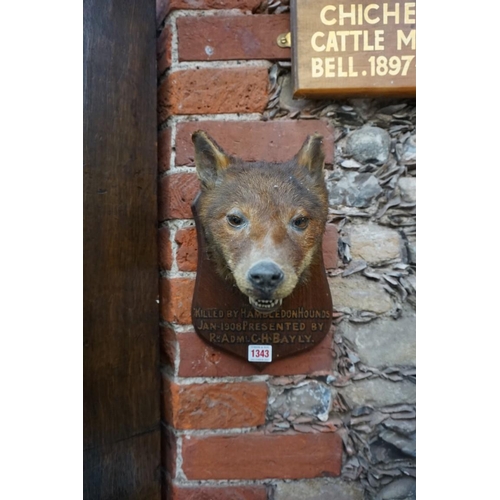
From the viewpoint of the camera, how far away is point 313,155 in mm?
875

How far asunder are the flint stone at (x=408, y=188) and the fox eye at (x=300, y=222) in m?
0.25

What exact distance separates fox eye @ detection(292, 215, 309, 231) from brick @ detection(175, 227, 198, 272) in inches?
9.0

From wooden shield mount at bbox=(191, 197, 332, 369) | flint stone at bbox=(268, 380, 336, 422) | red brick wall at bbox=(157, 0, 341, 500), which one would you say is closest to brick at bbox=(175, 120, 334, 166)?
red brick wall at bbox=(157, 0, 341, 500)

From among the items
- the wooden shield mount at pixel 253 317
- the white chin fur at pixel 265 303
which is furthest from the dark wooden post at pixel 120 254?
the white chin fur at pixel 265 303

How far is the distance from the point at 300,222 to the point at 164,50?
0.49m

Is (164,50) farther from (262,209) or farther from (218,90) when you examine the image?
(262,209)

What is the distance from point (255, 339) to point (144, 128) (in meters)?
0.52

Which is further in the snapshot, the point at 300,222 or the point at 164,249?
the point at 164,249

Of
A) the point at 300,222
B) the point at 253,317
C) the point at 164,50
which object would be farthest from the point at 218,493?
the point at 164,50

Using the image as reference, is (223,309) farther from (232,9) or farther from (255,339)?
(232,9)

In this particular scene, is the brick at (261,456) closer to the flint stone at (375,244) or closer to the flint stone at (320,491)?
the flint stone at (320,491)

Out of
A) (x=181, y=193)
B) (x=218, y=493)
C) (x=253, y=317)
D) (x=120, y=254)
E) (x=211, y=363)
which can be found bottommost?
(x=218, y=493)

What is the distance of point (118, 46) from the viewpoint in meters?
0.93

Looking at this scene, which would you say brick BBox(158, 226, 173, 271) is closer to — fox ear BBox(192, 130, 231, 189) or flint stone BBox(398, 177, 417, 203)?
fox ear BBox(192, 130, 231, 189)
